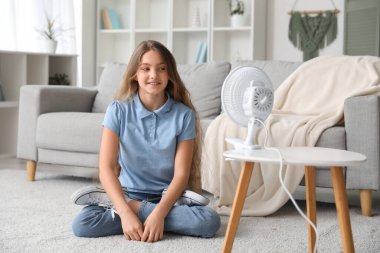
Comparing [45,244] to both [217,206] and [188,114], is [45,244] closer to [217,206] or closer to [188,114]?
[188,114]

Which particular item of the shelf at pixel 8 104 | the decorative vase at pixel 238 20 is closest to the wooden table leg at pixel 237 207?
the shelf at pixel 8 104

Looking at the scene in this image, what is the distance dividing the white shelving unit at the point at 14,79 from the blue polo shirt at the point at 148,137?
2378 millimetres

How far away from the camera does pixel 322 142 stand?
111 inches

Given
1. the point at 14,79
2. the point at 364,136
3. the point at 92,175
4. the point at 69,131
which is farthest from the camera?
the point at 14,79

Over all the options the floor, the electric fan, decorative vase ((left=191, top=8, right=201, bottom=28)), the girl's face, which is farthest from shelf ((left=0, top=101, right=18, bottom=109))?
the electric fan

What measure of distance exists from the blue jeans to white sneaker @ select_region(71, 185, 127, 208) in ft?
0.14

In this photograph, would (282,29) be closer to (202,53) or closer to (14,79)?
(202,53)

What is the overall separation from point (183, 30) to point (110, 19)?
83cm

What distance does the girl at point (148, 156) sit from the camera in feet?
7.43

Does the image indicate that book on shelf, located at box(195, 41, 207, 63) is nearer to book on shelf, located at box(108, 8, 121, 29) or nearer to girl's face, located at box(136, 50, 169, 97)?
book on shelf, located at box(108, 8, 121, 29)

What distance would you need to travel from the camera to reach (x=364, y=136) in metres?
2.75

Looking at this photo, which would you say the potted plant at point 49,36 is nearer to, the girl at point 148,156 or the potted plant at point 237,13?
the potted plant at point 237,13

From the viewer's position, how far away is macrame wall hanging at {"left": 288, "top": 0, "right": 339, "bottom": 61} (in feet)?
16.9

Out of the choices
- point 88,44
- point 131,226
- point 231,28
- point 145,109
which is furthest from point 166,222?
point 88,44
